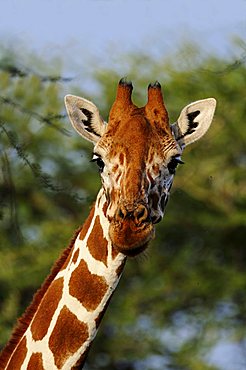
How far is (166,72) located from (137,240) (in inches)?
798

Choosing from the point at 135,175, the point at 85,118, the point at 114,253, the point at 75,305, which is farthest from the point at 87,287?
the point at 85,118

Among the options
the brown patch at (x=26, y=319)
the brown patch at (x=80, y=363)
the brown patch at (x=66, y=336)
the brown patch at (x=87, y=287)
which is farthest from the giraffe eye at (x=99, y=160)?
the brown patch at (x=80, y=363)

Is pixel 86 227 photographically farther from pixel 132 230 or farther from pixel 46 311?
pixel 132 230

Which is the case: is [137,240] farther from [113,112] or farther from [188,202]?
[188,202]

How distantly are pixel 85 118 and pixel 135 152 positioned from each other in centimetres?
73

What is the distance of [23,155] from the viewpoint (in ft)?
26.5

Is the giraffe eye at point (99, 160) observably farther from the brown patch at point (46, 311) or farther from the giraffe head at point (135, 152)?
the brown patch at point (46, 311)

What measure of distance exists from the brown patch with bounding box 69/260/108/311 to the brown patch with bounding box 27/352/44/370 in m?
0.42

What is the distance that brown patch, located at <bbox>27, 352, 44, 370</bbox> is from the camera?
26.9 ft

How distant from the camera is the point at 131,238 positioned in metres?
7.66

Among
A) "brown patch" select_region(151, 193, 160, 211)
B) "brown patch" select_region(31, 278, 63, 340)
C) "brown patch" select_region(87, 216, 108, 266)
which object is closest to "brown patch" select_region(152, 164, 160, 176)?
"brown patch" select_region(151, 193, 160, 211)

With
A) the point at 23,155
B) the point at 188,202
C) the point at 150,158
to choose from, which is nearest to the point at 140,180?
the point at 150,158

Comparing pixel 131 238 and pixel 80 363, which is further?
pixel 80 363

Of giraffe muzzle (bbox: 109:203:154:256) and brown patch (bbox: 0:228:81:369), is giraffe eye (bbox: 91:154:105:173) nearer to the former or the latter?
giraffe muzzle (bbox: 109:203:154:256)
